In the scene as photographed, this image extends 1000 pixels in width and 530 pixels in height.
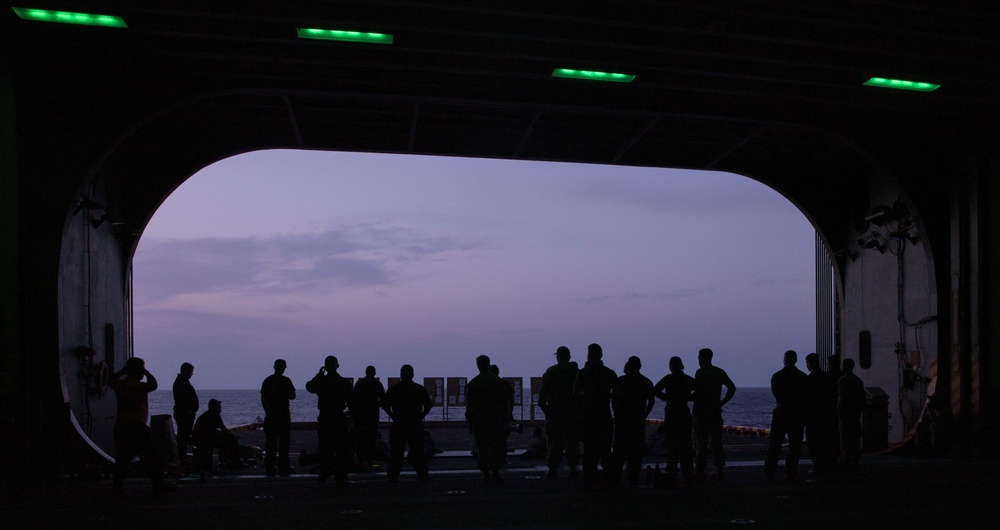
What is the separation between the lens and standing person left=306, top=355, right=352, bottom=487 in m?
11.7

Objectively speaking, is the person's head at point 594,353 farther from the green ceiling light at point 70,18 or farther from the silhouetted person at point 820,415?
the green ceiling light at point 70,18

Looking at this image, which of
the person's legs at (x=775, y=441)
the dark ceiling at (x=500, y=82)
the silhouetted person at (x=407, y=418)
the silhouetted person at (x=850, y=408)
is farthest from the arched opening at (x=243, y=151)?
the person's legs at (x=775, y=441)

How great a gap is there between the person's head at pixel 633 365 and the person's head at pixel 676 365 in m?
0.41

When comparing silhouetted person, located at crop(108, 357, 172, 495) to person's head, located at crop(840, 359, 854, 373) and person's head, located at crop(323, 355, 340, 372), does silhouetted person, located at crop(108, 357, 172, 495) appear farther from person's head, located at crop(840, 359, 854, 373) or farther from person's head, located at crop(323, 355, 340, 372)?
person's head, located at crop(840, 359, 854, 373)

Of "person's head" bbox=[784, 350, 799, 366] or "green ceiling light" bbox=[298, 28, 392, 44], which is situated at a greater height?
"green ceiling light" bbox=[298, 28, 392, 44]

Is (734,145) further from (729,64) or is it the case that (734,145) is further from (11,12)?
(11,12)

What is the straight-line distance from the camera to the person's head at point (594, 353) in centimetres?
1131

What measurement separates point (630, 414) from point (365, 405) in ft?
12.4

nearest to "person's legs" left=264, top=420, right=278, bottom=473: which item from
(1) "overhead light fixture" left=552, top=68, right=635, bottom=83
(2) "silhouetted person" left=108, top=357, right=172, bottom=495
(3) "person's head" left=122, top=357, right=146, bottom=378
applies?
(2) "silhouetted person" left=108, top=357, right=172, bottom=495

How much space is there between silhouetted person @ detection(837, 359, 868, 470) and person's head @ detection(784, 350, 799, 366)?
1150 millimetres

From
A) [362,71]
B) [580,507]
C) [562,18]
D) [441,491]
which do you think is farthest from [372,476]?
[562,18]

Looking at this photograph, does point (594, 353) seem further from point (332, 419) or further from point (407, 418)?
point (332, 419)

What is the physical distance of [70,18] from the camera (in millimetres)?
10297

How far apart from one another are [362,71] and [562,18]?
11.3 ft
